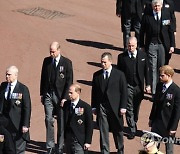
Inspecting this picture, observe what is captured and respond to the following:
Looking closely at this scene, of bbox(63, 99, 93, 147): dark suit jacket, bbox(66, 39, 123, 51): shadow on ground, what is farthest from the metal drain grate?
bbox(63, 99, 93, 147): dark suit jacket

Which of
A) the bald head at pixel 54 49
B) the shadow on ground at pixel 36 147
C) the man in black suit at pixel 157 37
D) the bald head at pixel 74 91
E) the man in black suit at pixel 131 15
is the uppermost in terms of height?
the man in black suit at pixel 131 15

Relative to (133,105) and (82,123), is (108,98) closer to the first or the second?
(82,123)

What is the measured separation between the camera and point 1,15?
21.8 m

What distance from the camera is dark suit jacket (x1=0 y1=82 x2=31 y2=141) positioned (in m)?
11.7

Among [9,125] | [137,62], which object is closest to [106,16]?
[137,62]

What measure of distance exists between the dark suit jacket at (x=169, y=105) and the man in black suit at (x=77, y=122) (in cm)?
129

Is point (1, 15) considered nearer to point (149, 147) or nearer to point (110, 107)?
point (110, 107)

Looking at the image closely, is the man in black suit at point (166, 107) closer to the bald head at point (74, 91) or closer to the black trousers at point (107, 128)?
the black trousers at point (107, 128)

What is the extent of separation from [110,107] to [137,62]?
4.79 feet

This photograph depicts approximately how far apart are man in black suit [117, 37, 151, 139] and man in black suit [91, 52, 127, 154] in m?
1.03

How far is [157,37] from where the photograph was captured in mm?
14898

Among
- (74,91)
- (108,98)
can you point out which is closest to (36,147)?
(108,98)

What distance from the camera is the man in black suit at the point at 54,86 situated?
41.2 feet

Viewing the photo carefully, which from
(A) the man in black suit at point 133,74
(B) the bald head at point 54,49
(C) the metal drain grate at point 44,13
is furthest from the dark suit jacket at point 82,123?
(C) the metal drain grate at point 44,13
